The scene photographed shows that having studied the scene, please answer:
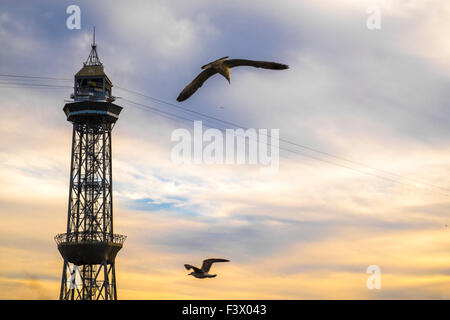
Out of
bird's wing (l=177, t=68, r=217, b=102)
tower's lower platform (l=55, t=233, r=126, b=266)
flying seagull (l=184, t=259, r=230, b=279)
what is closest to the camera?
bird's wing (l=177, t=68, r=217, b=102)

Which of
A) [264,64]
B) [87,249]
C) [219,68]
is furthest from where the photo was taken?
[87,249]

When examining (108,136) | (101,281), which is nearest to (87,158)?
(108,136)

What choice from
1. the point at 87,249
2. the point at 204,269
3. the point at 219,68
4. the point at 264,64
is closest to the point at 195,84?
the point at 219,68

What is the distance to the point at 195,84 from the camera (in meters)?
47.3

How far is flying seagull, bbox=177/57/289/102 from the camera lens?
45.6m

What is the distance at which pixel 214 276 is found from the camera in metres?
57.7

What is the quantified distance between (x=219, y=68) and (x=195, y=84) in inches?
125

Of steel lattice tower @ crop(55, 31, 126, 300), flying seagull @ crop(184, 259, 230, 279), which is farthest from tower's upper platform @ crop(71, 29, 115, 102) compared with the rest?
flying seagull @ crop(184, 259, 230, 279)

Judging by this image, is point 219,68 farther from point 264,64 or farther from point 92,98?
point 92,98

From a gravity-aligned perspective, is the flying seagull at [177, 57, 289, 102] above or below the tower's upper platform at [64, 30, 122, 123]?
below

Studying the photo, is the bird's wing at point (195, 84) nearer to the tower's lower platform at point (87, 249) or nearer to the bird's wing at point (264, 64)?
the bird's wing at point (264, 64)

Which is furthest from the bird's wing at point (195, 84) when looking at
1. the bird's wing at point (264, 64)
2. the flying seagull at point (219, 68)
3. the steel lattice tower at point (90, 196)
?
the steel lattice tower at point (90, 196)

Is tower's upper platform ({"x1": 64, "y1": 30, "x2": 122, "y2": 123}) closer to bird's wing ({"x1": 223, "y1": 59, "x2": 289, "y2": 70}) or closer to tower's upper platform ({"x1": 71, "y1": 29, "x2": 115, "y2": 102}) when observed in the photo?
tower's upper platform ({"x1": 71, "y1": 29, "x2": 115, "y2": 102})
